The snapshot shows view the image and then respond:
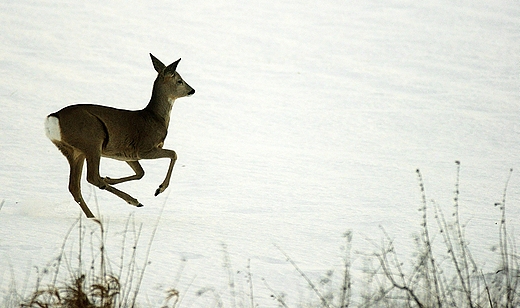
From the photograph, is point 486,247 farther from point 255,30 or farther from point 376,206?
point 255,30

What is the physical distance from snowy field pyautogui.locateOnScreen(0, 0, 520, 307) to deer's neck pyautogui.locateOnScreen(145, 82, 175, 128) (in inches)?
35.2

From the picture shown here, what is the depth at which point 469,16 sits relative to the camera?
21703 millimetres

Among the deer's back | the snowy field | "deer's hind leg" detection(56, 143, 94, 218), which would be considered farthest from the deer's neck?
"deer's hind leg" detection(56, 143, 94, 218)

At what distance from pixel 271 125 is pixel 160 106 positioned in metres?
5.16

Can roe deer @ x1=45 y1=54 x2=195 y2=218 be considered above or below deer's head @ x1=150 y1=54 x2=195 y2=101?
below

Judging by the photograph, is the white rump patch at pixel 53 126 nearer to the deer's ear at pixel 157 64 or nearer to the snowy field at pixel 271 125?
the snowy field at pixel 271 125

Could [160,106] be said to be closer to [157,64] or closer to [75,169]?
[157,64]

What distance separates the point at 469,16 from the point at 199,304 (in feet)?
56.9

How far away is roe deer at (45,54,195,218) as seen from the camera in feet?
25.9

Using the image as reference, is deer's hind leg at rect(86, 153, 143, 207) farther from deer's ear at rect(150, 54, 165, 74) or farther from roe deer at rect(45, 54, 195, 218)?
deer's ear at rect(150, 54, 165, 74)

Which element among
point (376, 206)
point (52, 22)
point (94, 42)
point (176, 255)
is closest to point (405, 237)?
point (376, 206)

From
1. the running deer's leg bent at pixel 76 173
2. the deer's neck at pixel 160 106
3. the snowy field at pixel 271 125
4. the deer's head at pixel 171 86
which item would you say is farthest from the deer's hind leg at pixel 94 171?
the deer's head at pixel 171 86

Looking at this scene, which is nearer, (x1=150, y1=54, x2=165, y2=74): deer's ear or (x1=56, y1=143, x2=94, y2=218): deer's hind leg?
(x1=56, y1=143, x2=94, y2=218): deer's hind leg

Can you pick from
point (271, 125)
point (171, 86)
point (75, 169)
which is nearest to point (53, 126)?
point (75, 169)
